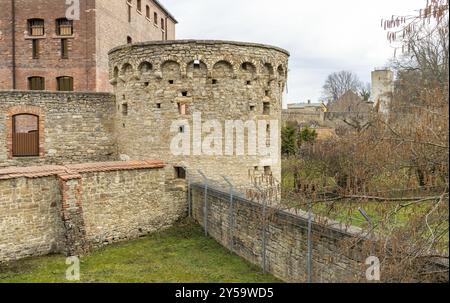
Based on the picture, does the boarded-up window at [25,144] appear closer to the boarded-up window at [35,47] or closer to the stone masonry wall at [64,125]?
the stone masonry wall at [64,125]

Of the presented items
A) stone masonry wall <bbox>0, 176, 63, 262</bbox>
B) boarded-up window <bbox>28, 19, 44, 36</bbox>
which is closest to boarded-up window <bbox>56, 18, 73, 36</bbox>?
boarded-up window <bbox>28, 19, 44, 36</bbox>

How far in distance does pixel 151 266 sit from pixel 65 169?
150 inches

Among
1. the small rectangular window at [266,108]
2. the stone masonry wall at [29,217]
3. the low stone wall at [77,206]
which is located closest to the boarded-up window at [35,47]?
the low stone wall at [77,206]

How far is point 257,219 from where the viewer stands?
33.7 feet

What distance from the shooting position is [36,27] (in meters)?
25.0

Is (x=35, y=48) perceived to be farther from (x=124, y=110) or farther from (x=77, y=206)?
(x=77, y=206)

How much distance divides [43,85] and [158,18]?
12846 millimetres

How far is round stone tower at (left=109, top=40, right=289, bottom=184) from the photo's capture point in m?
14.6

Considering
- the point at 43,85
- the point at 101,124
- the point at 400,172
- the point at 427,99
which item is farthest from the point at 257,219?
the point at 43,85

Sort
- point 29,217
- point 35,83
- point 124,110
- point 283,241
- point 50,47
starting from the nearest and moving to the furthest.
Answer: point 283,241 → point 29,217 → point 124,110 → point 50,47 → point 35,83

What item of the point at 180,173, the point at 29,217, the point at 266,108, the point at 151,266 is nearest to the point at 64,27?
the point at 180,173

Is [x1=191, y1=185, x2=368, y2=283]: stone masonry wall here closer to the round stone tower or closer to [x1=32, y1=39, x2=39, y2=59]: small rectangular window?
the round stone tower
